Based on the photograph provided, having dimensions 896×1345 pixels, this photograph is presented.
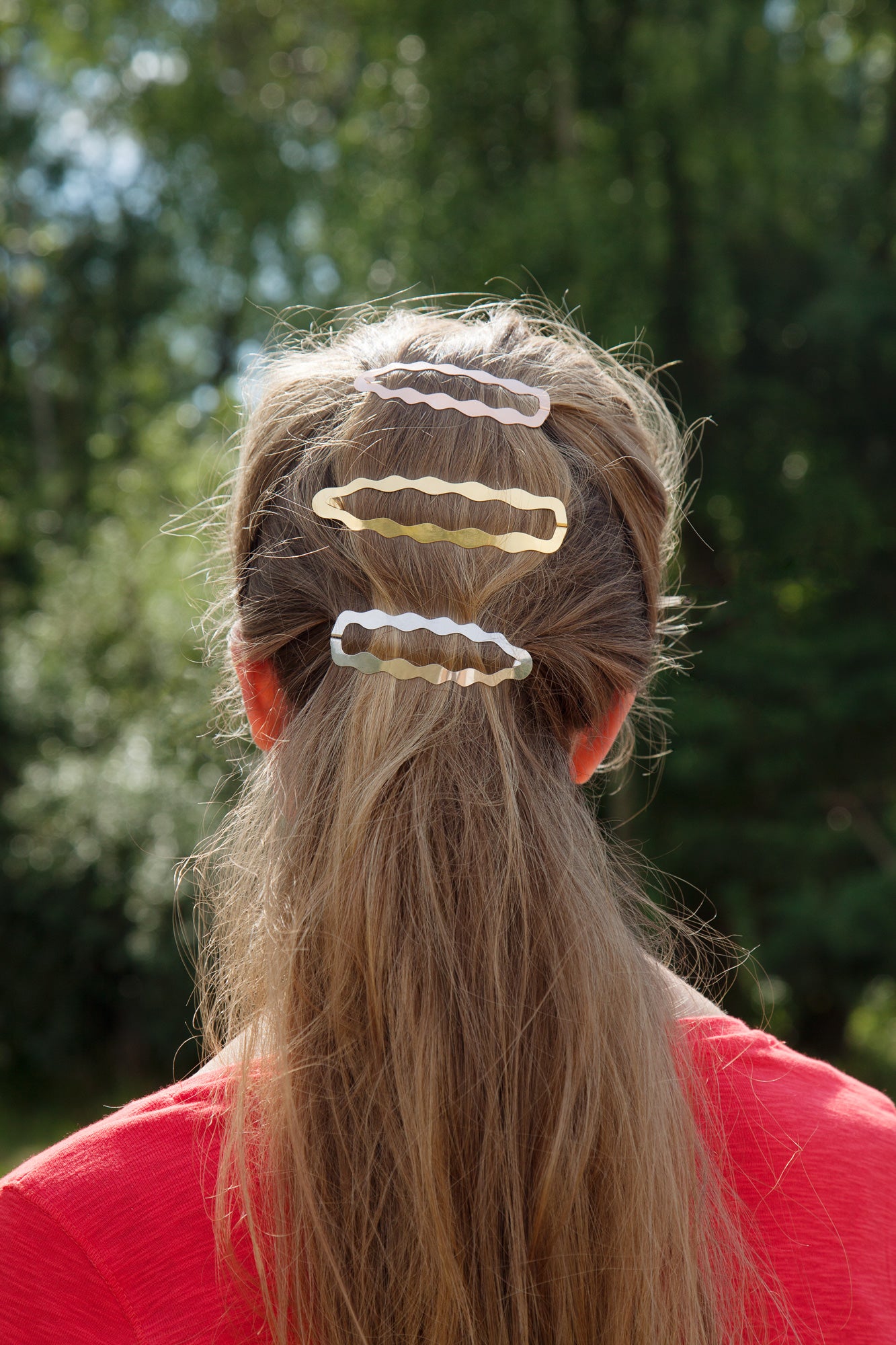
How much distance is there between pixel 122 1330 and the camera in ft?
2.58

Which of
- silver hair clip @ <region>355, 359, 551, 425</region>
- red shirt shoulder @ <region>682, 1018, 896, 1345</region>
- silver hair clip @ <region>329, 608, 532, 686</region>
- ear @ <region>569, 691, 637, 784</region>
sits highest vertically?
silver hair clip @ <region>355, 359, 551, 425</region>

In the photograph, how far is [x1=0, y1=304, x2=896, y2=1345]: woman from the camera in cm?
83

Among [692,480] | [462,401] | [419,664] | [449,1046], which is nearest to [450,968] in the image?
[449,1046]

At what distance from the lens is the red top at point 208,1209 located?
789mm

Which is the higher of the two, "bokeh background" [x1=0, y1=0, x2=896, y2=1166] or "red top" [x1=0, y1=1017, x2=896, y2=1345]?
"bokeh background" [x1=0, y1=0, x2=896, y2=1166]

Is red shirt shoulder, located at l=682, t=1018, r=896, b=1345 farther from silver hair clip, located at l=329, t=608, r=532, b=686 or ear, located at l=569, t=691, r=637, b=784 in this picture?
silver hair clip, located at l=329, t=608, r=532, b=686

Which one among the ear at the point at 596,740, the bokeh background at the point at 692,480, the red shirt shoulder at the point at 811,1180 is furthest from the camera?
the bokeh background at the point at 692,480

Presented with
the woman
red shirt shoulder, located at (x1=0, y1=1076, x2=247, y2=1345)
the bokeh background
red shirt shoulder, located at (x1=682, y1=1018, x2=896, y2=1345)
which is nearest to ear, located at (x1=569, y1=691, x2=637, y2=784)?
the woman

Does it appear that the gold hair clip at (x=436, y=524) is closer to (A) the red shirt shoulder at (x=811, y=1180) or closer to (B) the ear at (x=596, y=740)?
(B) the ear at (x=596, y=740)

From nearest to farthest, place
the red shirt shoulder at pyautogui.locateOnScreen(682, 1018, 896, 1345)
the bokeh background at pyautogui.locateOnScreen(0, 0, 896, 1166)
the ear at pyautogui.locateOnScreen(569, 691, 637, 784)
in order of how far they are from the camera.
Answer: the red shirt shoulder at pyautogui.locateOnScreen(682, 1018, 896, 1345)
the ear at pyautogui.locateOnScreen(569, 691, 637, 784)
the bokeh background at pyautogui.locateOnScreen(0, 0, 896, 1166)

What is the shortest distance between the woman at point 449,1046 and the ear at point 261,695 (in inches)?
0.9

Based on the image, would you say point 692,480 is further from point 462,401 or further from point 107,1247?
point 107,1247

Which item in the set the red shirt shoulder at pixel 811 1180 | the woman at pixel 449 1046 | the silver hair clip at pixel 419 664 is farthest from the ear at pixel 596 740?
the red shirt shoulder at pixel 811 1180

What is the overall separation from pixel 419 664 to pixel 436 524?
123 mm
